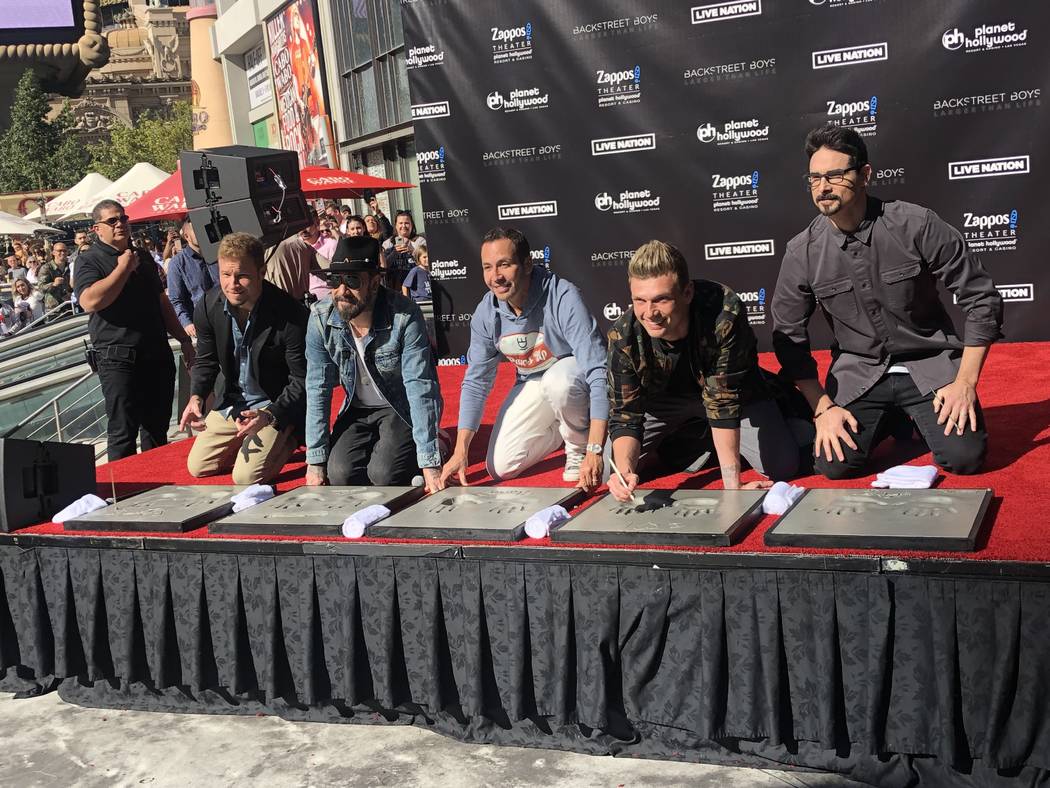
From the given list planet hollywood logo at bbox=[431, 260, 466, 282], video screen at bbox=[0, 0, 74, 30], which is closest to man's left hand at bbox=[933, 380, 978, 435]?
planet hollywood logo at bbox=[431, 260, 466, 282]

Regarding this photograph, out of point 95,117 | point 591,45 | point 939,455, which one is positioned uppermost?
point 95,117

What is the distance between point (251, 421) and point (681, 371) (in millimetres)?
1639

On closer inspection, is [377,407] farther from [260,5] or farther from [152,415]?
[260,5]

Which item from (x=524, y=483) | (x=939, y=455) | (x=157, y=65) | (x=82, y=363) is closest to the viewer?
(x=939, y=455)

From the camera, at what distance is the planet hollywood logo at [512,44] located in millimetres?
6012

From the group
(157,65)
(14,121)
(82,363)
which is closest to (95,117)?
(157,65)

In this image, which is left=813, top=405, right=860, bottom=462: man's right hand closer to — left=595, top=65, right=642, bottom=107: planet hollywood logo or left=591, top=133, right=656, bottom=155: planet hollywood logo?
left=591, top=133, right=656, bottom=155: planet hollywood logo

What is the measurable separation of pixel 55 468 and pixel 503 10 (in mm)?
3661

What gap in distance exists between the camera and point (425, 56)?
630 cm

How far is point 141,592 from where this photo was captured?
11.1 feet

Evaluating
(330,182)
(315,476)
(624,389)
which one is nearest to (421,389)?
(315,476)

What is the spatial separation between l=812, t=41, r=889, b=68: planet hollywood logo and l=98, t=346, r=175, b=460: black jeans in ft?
11.8

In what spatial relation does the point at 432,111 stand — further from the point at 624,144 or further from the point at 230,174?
the point at 230,174

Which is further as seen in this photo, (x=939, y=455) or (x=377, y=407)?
(x=377, y=407)
